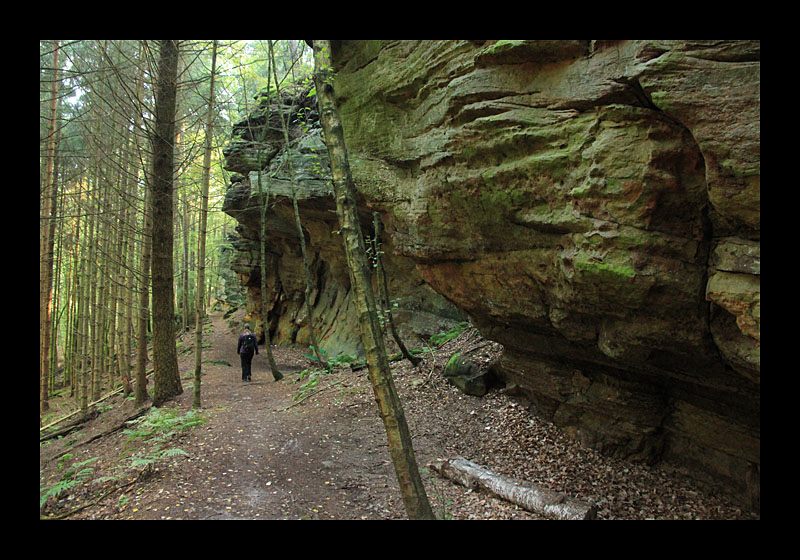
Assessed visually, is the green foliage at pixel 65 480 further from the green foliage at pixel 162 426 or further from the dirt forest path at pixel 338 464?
the green foliage at pixel 162 426

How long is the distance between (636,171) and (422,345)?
31.3ft

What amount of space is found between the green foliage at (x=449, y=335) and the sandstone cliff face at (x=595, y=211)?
13.5 feet

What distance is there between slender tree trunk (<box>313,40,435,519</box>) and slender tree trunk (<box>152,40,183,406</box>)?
786 cm

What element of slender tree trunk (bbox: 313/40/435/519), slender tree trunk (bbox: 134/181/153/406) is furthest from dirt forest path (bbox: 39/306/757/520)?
slender tree trunk (bbox: 313/40/435/519)

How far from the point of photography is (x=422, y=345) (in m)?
13.3

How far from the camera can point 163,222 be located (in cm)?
1085

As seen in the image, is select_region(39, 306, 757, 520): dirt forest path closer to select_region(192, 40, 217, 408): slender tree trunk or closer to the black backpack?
select_region(192, 40, 217, 408): slender tree trunk

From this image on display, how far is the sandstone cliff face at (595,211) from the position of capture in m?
4.14

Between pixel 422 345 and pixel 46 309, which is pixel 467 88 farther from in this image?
pixel 46 309

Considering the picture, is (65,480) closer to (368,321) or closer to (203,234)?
(203,234)

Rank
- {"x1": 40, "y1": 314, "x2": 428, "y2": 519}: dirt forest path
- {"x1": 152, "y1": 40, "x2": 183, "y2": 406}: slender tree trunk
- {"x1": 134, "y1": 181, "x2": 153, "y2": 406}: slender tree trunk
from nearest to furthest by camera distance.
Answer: {"x1": 40, "y1": 314, "x2": 428, "y2": 519}: dirt forest path, {"x1": 134, "y1": 181, "x2": 153, "y2": 406}: slender tree trunk, {"x1": 152, "y1": 40, "x2": 183, "y2": 406}: slender tree trunk

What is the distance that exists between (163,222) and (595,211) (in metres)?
10.5

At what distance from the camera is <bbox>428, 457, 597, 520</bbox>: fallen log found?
5266mm
